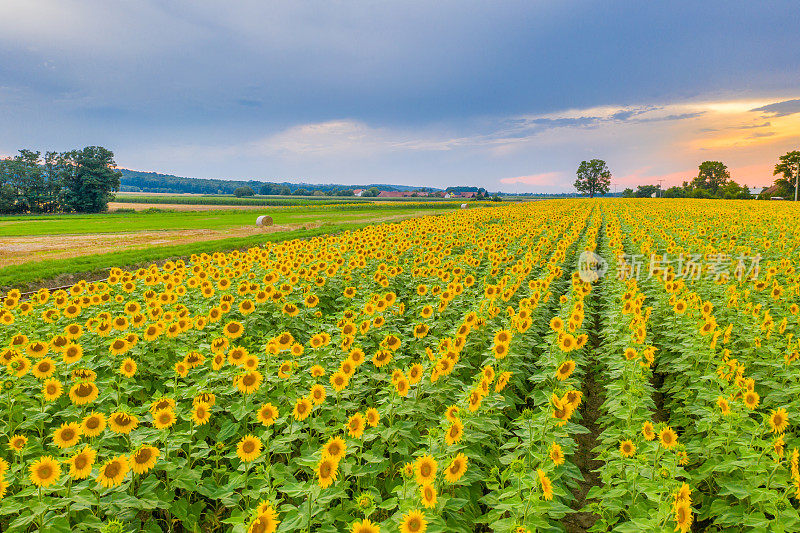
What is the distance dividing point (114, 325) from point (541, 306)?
278 inches

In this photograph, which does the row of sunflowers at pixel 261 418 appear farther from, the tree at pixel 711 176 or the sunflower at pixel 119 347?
the tree at pixel 711 176

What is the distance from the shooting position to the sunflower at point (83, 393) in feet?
12.2

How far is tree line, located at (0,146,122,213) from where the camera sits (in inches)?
2513

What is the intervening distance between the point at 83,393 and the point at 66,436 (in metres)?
0.75

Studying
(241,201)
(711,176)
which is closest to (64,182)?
(241,201)

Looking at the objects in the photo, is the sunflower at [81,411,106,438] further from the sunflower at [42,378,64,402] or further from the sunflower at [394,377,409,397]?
the sunflower at [394,377,409,397]

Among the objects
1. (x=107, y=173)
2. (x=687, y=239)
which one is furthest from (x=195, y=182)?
(x=687, y=239)

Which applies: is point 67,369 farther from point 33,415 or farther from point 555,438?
point 555,438

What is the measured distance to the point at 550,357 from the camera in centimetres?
523

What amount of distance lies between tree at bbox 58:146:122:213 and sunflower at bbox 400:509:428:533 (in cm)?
7909

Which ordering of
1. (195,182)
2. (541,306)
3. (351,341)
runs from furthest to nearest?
(195,182) → (541,306) → (351,341)

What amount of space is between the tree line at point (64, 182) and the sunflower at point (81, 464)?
77348 mm

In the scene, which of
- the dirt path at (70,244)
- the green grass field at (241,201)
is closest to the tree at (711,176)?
the green grass field at (241,201)

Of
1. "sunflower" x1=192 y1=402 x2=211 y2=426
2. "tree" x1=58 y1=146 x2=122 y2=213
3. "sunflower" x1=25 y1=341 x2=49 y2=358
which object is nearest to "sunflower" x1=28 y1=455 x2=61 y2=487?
"sunflower" x1=192 y1=402 x2=211 y2=426
